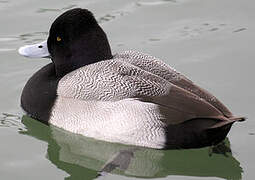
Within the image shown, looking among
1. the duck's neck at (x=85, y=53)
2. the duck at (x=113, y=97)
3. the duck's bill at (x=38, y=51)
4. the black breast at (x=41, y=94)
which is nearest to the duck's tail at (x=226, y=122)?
the duck at (x=113, y=97)

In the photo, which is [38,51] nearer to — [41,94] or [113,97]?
[41,94]

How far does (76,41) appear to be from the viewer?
6875 mm

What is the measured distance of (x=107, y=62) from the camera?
6.67 m

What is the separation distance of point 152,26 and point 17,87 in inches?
83.7

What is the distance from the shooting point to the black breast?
6.79 m

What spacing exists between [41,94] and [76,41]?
631 mm

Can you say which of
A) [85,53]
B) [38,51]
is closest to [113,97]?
[85,53]

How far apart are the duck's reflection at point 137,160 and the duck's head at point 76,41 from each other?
30.9 inches

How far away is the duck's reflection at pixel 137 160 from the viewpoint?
20.2 ft

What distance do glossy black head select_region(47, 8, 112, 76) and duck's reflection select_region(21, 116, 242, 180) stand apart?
79 cm

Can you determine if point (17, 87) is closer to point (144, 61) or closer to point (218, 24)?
point (144, 61)

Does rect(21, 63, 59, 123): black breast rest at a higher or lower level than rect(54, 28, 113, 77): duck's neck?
lower

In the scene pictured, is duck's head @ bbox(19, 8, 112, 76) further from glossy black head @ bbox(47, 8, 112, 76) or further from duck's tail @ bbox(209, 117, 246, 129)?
duck's tail @ bbox(209, 117, 246, 129)

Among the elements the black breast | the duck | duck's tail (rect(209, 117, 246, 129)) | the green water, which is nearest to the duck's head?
the duck
